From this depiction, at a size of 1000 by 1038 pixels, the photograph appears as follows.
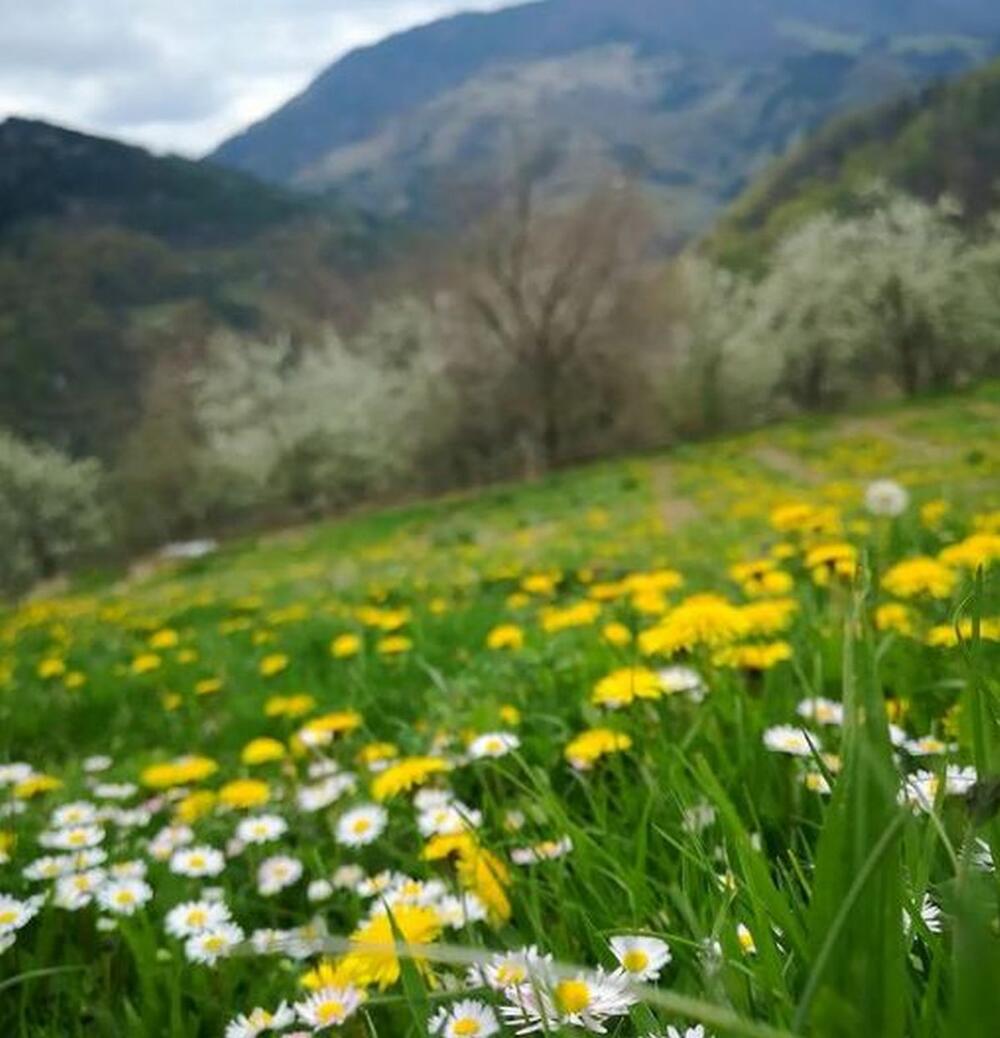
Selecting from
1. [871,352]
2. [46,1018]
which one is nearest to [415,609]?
[46,1018]

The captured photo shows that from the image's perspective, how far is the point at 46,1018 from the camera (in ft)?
4.50

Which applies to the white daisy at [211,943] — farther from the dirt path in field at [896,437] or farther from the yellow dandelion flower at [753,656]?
the dirt path in field at [896,437]

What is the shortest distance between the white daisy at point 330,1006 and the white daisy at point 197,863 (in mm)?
732

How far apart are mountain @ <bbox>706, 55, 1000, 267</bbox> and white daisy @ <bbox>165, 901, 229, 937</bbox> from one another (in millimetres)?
87878

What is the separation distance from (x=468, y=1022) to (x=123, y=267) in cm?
14976

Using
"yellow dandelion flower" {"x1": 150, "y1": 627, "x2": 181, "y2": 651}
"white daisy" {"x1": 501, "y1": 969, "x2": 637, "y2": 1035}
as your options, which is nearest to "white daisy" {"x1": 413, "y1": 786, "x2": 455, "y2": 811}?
"white daisy" {"x1": 501, "y1": 969, "x2": 637, "y2": 1035}

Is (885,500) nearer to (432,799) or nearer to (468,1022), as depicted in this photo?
(432,799)

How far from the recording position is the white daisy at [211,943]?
4.52ft

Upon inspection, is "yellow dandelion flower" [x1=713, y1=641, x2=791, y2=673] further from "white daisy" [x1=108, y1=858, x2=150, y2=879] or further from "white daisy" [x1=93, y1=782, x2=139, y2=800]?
"white daisy" [x1=93, y1=782, x2=139, y2=800]

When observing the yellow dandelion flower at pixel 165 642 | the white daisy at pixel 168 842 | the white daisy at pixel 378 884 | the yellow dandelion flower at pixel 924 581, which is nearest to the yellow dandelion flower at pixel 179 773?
the white daisy at pixel 168 842

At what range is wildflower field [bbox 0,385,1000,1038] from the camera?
1.94 feet

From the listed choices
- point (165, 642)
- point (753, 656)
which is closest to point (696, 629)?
point (753, 656)

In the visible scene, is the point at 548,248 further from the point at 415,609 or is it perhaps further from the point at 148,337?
the point at 148,337

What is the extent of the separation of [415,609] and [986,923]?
483 centimetres
